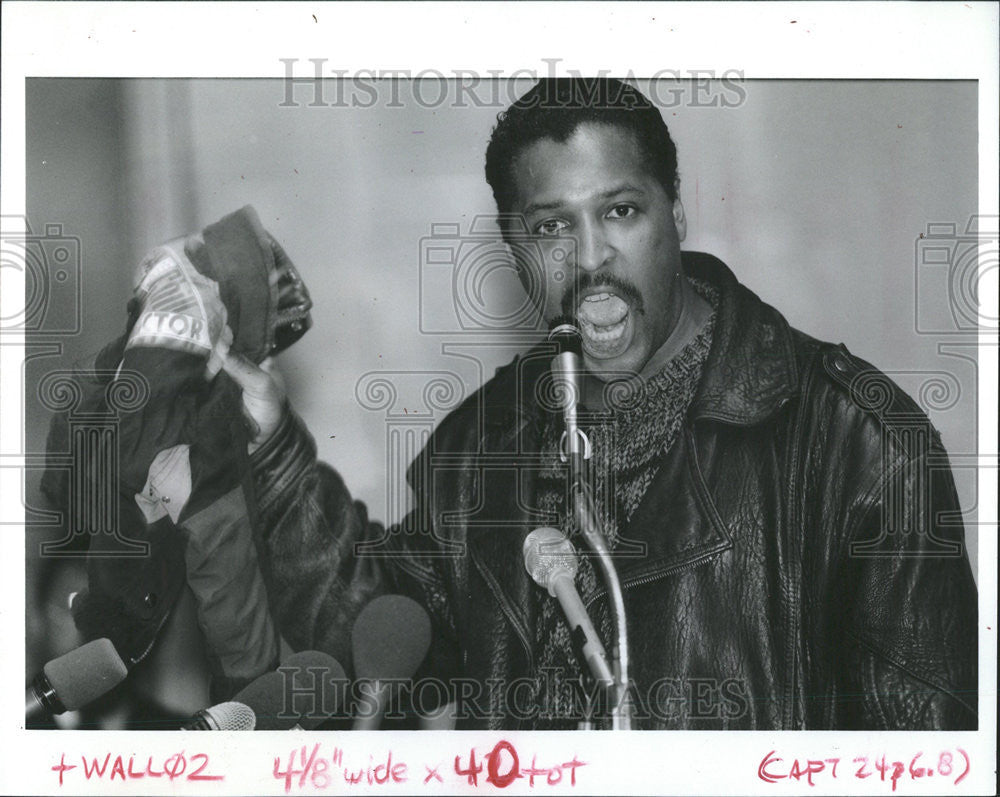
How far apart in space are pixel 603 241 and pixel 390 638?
0.95m

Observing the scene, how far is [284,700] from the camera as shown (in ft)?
7.83

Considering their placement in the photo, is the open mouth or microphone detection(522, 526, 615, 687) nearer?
microphone detection(522, 526, 615, 687)

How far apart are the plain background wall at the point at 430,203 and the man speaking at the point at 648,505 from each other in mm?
62

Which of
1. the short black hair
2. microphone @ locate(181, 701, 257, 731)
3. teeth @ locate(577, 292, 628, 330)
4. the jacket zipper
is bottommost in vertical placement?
microphone @ locate(181, 701, 257, 731)

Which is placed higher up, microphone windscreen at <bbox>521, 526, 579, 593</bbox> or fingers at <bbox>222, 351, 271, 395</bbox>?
fingers at <bbox>222, 351, 271, 395</bbox>

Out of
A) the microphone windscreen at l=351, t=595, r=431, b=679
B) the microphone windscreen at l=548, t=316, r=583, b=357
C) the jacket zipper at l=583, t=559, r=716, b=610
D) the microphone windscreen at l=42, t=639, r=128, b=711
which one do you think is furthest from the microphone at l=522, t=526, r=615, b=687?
the microphone windscreen at l=42, t=639, r=128, b=711

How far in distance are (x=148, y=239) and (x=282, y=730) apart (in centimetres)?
109

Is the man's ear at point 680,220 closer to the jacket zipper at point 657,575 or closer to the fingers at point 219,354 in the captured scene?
the jacket zipper at point 657,575

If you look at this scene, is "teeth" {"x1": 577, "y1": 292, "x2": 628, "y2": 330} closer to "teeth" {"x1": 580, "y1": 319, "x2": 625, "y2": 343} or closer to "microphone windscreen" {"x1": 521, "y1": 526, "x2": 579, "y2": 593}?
"teeth" {"x1": 580, "y1": 319, "x2": 625, "y2": 343}

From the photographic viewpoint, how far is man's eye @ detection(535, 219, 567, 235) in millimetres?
2373

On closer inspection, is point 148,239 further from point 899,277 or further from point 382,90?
point 899,277

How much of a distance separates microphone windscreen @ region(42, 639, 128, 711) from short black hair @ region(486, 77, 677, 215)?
1.29 metres

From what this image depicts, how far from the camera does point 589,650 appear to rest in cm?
230

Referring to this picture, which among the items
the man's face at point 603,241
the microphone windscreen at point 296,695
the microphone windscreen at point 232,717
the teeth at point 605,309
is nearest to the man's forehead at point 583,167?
the man's face at point 603,241
